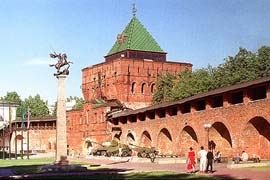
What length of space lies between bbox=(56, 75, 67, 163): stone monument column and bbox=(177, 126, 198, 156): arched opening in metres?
15.2

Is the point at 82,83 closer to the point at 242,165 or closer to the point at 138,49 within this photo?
the point at 138,49

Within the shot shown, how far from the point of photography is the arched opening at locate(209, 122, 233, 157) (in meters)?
34.4

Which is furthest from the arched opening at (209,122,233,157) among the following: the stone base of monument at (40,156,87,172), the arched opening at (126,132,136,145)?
the arched opening at (126,132,136,145)

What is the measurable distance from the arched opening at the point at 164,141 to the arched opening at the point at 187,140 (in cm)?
305

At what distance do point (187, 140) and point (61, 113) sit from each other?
626 inches

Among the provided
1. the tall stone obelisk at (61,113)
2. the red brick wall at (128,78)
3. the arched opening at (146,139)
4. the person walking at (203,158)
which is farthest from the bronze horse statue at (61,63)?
the red brick wall at (128,78)

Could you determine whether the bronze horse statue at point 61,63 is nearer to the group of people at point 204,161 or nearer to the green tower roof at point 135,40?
the group of people at point 204,161

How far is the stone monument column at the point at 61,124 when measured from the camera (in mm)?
25562

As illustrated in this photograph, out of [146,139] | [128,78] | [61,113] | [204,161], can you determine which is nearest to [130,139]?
[146,139]

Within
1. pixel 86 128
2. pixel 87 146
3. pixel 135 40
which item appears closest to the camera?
pixel 86 128

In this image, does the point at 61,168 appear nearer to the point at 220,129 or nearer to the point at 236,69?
the point at 220,129

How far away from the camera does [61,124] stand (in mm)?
25766

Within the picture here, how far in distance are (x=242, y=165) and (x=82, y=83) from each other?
44.1 metres

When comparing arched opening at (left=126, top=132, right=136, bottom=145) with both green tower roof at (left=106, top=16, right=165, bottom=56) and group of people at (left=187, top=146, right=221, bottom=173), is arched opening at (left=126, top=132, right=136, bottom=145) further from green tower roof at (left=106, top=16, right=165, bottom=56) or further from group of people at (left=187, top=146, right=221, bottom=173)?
group of people at (left=187, top=146, right=221, bottom=173)
